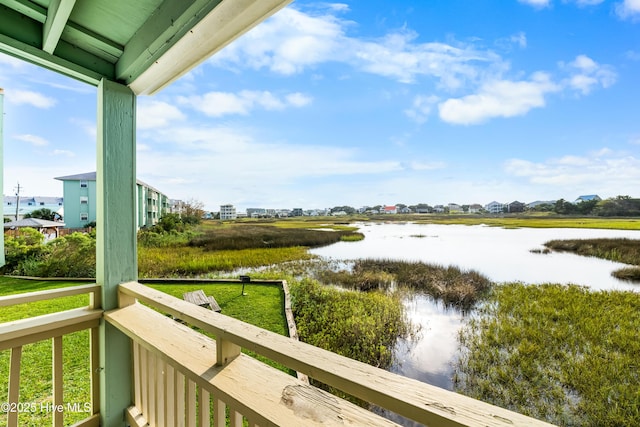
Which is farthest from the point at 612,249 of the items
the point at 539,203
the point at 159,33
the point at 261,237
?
the point at 159,33

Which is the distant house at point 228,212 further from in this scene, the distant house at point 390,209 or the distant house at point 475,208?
the distant house at point 475,208

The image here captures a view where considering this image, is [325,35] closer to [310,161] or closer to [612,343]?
[310,161]

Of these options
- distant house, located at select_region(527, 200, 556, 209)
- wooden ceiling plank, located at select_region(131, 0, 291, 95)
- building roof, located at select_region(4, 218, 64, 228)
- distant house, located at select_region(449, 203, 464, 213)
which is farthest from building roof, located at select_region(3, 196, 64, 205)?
distant house, located at select_region(527, 200, 556, 209)

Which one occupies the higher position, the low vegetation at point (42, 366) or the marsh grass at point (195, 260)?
the marsh grass at point (195, 260)

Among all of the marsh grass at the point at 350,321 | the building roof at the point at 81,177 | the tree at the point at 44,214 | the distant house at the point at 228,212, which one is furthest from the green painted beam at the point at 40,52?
the marsh grass at the point at 350,321

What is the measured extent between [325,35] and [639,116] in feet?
5.24

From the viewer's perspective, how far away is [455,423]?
34cm

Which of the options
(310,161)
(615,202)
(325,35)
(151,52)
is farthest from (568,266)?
(151,52)

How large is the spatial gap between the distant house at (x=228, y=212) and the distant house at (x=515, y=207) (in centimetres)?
205

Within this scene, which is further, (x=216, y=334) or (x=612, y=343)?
(x=612, y=343)

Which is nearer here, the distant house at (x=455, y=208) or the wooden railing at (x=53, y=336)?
the wooden railing at (x=53, y=336)

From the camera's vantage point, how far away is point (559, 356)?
1.11 metres

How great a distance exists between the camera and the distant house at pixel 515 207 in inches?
65.0

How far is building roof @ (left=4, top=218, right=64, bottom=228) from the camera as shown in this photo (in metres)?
1.43
